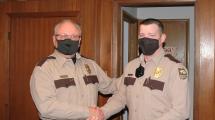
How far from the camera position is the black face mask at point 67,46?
106 inches

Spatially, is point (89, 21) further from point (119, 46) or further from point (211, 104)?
point (211, 104)

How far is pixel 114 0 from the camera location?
11.1 ft

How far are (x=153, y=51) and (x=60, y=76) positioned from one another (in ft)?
2.48

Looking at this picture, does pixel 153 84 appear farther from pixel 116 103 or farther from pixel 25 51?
pixel 25 51

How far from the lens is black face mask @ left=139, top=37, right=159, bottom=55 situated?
2.54 metres

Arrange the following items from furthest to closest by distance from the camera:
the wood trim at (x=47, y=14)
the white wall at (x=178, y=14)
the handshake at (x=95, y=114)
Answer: the white wall at (x=178, y=14), the wood trim at (x=47, y=14), the handshake at (x=95, y=114)

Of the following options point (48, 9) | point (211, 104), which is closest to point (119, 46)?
point (48, 9)

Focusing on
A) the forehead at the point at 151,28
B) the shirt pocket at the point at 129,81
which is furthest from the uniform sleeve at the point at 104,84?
the forehead at the point at 151,28

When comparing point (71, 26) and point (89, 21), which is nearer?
point (71, 26)

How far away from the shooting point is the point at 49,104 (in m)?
2.56

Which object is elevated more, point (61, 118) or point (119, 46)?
point (119, 46)

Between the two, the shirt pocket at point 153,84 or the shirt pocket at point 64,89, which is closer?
the shirt pocket at point 153,84

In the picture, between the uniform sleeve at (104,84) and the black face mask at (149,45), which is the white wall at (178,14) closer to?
the uniform sleeve at (104,84)

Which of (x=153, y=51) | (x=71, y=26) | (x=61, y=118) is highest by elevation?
(x=71, y=26)
